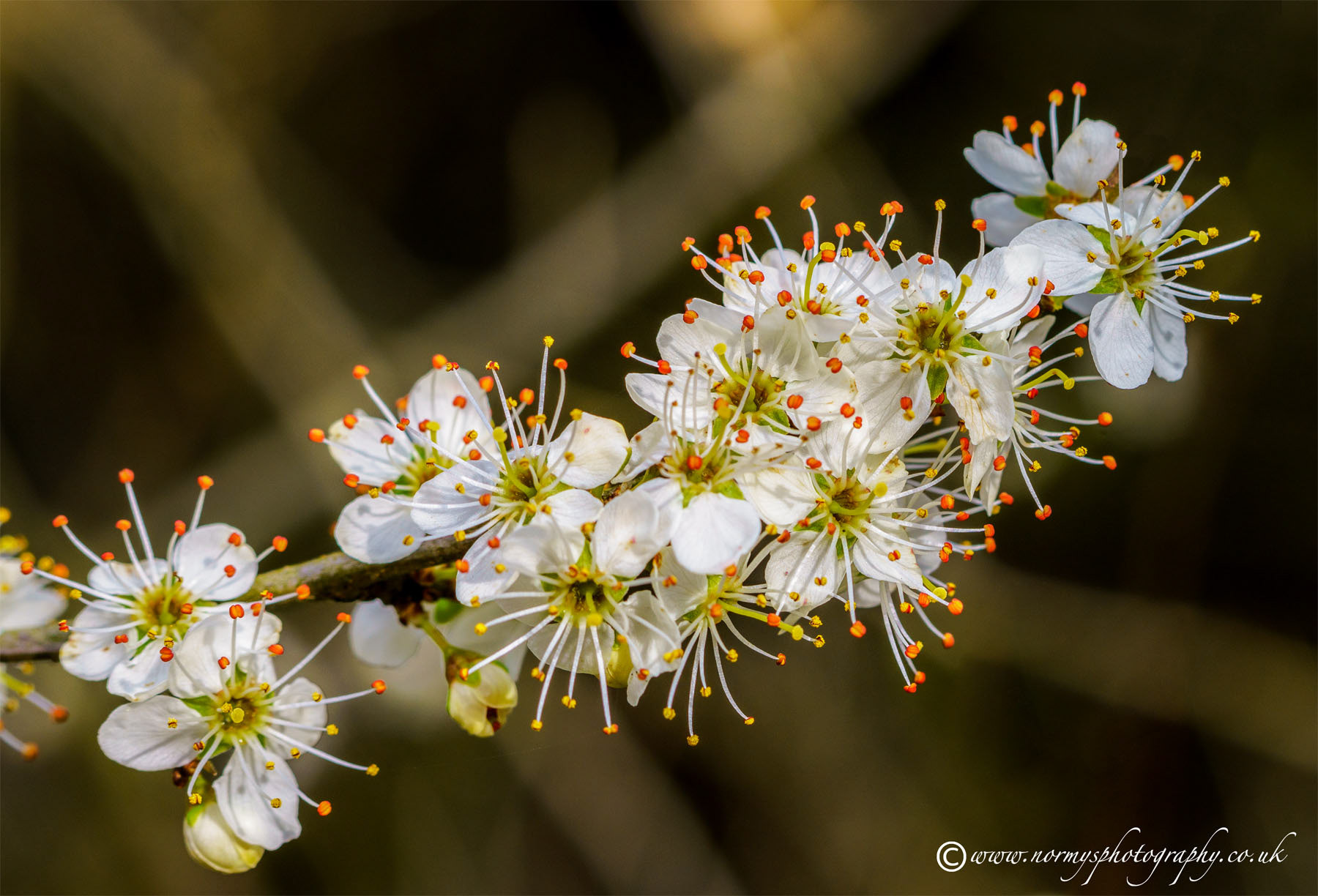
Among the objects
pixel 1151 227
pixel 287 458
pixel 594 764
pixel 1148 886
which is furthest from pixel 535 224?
pixel 1148 886

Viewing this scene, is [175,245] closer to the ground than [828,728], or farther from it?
farther from it

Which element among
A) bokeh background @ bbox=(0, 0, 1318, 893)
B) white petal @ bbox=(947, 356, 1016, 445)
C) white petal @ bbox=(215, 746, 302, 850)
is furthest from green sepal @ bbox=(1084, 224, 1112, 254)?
bokeh background @ bbox=(0, 0, 1318, 893)

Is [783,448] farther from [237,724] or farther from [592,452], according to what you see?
[237,724]

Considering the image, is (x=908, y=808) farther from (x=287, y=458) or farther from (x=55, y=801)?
(x=55, y=801)

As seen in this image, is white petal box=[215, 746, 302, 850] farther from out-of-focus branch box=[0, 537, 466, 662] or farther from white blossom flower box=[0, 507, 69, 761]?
white blossom flower box=[0, 507, 69, 761]

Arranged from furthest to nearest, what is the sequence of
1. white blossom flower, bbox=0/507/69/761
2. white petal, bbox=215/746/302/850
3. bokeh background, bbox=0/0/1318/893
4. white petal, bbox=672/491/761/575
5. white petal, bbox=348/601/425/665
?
bokeh background, bbox=0/0/1318/893 → white petal, bbox=348/601/425/665 → white blossom flower, bbox=0/507/69/761 → white petal, bbox=215/746/302/850 → white petal, bbox=672/491/761/575

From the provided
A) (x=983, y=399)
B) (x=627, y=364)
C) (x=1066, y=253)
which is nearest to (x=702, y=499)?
(x=983, y=399)

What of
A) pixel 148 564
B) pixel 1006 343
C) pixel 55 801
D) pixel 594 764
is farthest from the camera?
pixel 594 764

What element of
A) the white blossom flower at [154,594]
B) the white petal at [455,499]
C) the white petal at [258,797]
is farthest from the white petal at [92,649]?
the white petal at [455,499]
